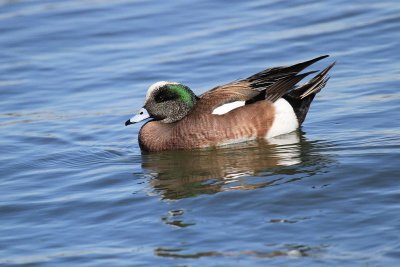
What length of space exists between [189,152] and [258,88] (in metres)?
0.98

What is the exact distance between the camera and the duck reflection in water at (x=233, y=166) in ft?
27.3

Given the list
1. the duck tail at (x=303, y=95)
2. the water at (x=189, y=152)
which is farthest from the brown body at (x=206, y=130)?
the duck tail at (x=303, y=95)

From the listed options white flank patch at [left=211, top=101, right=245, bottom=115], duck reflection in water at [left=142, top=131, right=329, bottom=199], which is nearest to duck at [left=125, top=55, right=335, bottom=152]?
white flank patch at [left=211, top=101, right=245, bottom=115]

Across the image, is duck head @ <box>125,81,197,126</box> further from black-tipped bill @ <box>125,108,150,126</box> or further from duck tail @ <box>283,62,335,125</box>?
duck tail @ <box>283,62,335,125</box>

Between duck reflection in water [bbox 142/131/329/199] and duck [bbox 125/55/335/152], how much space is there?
105 mm

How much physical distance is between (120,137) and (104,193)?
2.12 metres

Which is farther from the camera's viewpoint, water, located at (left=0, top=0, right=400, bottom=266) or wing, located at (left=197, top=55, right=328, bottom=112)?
wing, located at (left=197, top=55, right=328, bottom=112)

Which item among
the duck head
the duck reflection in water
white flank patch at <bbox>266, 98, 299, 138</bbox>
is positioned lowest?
the duck reflection in water

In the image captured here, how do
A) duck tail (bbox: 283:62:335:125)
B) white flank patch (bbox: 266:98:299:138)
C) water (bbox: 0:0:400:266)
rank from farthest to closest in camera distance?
duck tail (bbox: 283:62:335:125) < white flank patch (bbox: 266:98:299:138) < water (bbox: 0:0:400:266)

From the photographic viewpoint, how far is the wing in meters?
9.91

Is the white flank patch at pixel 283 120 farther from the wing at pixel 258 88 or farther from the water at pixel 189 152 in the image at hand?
the water at pixel 189 152

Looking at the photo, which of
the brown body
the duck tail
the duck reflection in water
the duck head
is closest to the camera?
the duck reflection in water

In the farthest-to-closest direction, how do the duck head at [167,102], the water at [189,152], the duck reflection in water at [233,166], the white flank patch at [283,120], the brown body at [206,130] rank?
the white flank patch at [283,120], the duck head at [167,102], the brown body at [206,130], the duck reflection in water at [233,166], the water at [189,152]

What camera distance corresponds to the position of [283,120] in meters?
10.1
